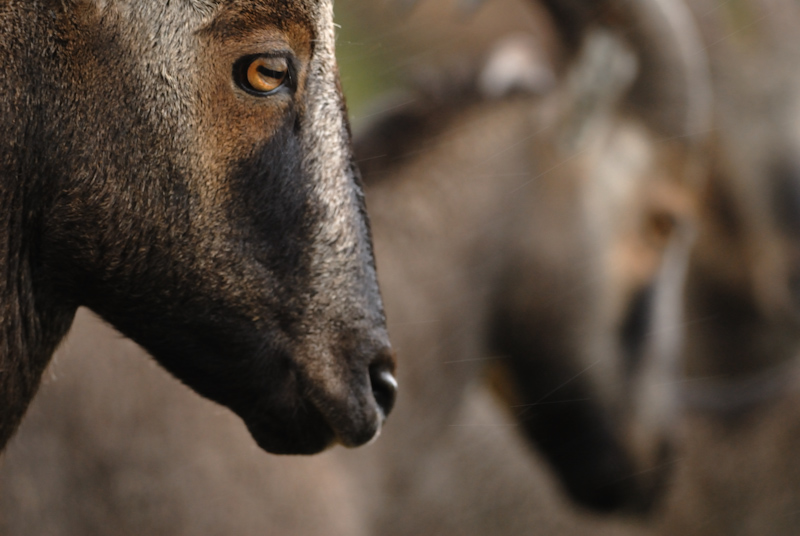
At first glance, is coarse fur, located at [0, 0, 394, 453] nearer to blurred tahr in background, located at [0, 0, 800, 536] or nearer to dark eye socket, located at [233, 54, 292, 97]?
dark eye socket, located at [233, 54, 292, 97]

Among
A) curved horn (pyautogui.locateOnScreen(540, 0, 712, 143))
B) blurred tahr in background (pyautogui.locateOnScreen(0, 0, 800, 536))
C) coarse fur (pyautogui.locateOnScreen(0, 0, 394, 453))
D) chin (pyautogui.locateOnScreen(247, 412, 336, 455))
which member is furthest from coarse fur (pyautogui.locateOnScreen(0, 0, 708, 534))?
coarse fur (pyautogui.locateOnScreen(0, 0, 394, 453))

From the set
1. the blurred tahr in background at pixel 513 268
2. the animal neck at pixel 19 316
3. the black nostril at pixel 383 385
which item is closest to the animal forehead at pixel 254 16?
the animal neck at pixel 19 316

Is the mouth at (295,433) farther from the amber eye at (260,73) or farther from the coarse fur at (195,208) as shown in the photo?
the amber eye at (260,73)

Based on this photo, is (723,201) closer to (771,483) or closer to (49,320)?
(771,483)

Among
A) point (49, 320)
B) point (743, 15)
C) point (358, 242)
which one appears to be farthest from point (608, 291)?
point (49, 320)

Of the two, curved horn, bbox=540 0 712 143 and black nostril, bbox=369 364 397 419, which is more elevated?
black nostril, bbox=369 364 397 419

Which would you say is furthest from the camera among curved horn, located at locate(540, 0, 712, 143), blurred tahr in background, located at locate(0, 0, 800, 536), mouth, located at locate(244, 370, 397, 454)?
curved horn, located at locate(540, 0, 712, 143)

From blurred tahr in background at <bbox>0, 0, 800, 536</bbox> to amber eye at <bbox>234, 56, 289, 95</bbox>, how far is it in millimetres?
810

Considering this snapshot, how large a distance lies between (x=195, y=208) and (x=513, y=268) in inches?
67.3

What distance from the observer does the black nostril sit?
1423 millimetres

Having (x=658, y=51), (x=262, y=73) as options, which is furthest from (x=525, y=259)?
(x=262, y=73)

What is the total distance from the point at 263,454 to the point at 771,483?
372 cm

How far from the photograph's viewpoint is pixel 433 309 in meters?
2.82

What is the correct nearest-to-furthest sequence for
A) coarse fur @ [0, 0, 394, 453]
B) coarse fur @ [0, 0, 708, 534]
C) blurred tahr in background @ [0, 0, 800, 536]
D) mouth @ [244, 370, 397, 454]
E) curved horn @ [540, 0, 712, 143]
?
coarse fur @ [0, 0, 394, 453] < mouth @ [244, 370, 397, 454] < blurred tahr in background @ [0, 0, 800, 536] < curved horn @ [540, 0, 712, 143] < coarse fur @ [0, 0, 708, 534]
